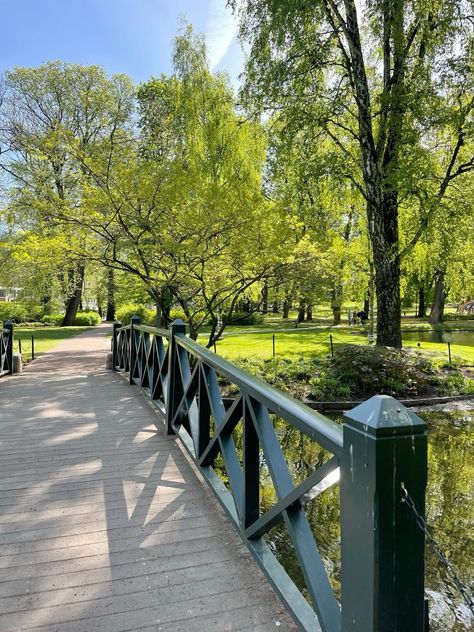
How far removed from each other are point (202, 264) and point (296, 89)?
5055mm

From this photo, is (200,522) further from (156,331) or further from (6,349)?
(6,349)

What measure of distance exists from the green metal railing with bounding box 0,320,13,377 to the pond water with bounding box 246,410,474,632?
654 cm

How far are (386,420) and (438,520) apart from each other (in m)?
3.69

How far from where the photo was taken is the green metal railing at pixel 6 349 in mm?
9969

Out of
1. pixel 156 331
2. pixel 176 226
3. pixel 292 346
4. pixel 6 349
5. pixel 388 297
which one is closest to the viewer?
pixel 156 331

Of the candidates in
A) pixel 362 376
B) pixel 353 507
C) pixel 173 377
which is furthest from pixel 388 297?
pixel 353 507

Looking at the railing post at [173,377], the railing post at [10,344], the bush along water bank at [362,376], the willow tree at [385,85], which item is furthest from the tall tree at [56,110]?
the railing post at [173,377]

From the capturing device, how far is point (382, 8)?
9.78 m

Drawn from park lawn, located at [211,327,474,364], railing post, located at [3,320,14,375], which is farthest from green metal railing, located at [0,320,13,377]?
park lawn, located at [211,327,474,364]

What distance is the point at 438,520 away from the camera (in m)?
4.25

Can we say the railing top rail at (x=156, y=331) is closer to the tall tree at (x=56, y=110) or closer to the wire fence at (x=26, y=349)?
the wire fence at (x=26, y=349)

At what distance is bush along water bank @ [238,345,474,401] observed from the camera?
31.9ft

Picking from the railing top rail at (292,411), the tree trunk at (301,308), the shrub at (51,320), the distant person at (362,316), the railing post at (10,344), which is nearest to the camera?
the railing top rail at (292,411)

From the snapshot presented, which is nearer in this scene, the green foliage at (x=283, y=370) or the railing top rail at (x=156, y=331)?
the railing top rail at (x=156, y=331)
